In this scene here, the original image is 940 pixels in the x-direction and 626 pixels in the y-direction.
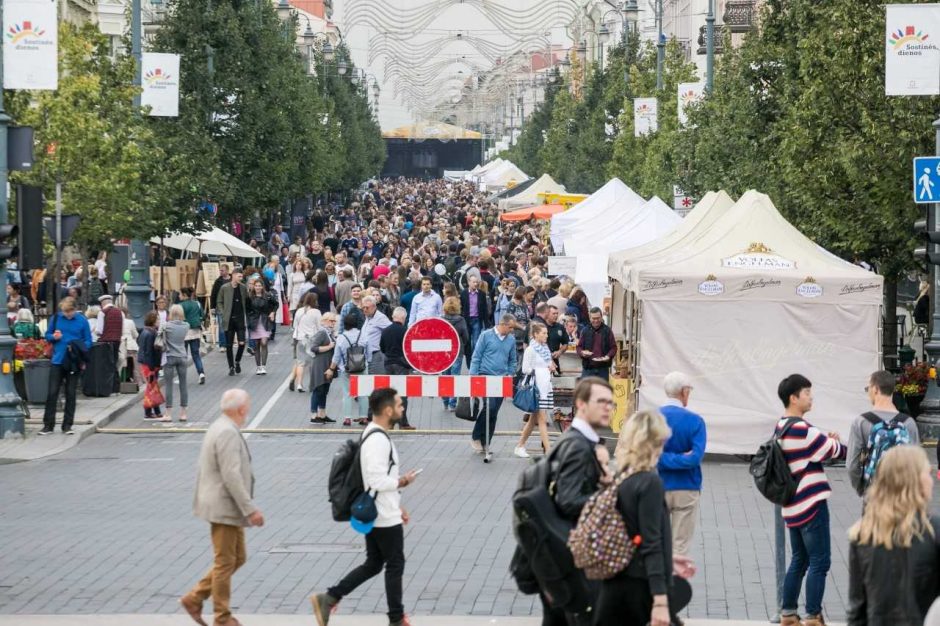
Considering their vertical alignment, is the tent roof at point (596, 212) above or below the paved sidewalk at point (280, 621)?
above

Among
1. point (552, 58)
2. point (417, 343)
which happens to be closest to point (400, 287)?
point (417, 343)

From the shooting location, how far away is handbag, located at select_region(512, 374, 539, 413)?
19484mm

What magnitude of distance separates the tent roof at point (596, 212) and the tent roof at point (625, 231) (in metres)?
0.21

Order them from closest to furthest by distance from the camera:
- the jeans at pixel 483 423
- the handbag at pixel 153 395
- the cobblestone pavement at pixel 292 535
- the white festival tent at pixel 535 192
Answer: the cobblestone pavement at pixel 292 535 < the jeans at pixel 483 423 < the handbag at pixel 153 395 < the white festival tent at pixel 535 192

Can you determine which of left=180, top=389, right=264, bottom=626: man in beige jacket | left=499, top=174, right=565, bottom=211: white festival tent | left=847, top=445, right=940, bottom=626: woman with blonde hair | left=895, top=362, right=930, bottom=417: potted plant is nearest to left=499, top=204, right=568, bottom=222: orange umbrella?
left=499, top=174, right=565, bottom=211: white festival tent

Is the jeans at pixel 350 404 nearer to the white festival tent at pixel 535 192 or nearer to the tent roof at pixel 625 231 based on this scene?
the tent roof at pixel 625 231

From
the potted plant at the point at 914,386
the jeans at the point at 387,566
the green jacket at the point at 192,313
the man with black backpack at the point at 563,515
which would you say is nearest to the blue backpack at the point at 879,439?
the man with black backpack at the point at 563,515

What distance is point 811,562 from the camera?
10.7 m

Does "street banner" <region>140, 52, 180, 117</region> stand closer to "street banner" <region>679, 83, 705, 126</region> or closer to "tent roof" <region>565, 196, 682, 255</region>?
"tent roof" <region>565, 196, 682, 255</region>

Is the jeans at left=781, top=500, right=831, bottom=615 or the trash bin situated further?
the trash bin

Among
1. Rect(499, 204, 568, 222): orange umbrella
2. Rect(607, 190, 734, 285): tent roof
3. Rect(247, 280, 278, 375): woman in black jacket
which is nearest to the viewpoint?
Rect(607, 190, 734, 285): tent roof

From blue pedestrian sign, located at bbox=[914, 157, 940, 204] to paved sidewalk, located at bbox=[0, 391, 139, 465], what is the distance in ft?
33.4

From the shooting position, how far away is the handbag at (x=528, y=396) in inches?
767

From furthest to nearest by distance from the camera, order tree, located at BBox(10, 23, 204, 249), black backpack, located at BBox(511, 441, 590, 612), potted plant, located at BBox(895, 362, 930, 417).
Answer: tree, located at BBox(10, 23, 204, 249)
potted plant, located at BBox(895, 362, 930, 417)
black backpack, located at BBox(511, 441, 590, 612)
